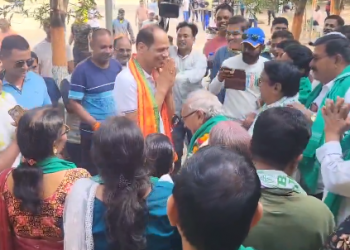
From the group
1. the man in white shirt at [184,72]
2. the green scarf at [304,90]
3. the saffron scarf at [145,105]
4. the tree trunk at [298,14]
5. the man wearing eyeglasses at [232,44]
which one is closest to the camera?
the saffron scarf at [145,105]

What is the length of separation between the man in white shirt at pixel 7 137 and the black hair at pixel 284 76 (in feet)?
5.81

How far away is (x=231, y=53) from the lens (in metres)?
4.85

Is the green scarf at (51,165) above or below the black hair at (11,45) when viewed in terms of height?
below

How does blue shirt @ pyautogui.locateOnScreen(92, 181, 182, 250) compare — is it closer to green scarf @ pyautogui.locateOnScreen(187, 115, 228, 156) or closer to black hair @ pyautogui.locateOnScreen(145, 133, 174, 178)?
black hair @ pyautogui.locateOnScreen(145, 133, 174, 178)

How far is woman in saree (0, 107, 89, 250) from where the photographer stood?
203cm

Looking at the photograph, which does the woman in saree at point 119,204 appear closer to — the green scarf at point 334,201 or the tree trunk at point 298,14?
the green scarf at point 334,201

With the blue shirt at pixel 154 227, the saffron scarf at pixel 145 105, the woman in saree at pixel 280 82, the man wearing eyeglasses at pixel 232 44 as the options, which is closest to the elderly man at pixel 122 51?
the man wearing eyeglasses at pixel 232 44

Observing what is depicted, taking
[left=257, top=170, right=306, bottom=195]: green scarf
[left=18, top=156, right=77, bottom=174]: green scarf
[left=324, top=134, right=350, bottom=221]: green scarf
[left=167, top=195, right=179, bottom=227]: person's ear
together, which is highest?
[left=167, top=195, right=179, bottom=227]: person's ear

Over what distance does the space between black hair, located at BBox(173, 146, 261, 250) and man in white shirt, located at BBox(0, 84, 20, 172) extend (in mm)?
1572

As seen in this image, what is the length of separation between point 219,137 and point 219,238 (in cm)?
105

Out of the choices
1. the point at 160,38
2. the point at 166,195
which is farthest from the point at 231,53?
the point at 166,195

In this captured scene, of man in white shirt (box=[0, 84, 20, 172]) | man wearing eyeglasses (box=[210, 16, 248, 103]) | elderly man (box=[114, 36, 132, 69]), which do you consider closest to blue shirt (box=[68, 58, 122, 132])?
man in white shirt (box=[0, 84, 20, 172])

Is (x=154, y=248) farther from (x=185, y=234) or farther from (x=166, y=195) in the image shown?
(x=185, y=234)

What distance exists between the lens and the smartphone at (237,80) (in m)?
3.99
